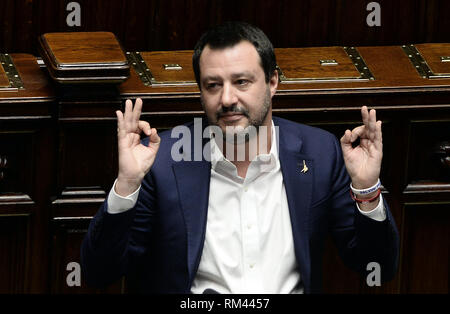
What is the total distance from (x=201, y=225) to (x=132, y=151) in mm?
166

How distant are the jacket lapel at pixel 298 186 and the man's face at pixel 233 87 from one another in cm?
8

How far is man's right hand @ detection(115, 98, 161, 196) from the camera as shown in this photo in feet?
6.14

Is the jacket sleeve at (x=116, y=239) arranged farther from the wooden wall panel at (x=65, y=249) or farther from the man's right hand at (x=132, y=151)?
the wooden wall panel at (x=65, y=249)

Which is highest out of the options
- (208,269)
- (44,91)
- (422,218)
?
(44,91)

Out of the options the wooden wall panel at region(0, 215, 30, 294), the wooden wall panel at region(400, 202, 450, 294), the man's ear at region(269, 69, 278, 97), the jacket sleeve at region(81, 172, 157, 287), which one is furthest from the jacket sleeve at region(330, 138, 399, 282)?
the wooden wall panel at region(0, 215, 30, 294)

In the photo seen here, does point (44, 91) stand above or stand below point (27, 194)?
above

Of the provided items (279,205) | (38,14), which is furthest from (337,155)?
(38,14)

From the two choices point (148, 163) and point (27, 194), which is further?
point (27, 194)

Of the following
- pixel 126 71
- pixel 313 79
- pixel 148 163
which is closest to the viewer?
pixel 148 163

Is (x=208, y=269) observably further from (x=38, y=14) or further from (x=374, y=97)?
(x=38, y=14)

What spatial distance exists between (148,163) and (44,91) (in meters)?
0.49

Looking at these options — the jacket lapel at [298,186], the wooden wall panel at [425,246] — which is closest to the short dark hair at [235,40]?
the jacket lapel at [298,186]

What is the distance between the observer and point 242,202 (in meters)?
2.00
